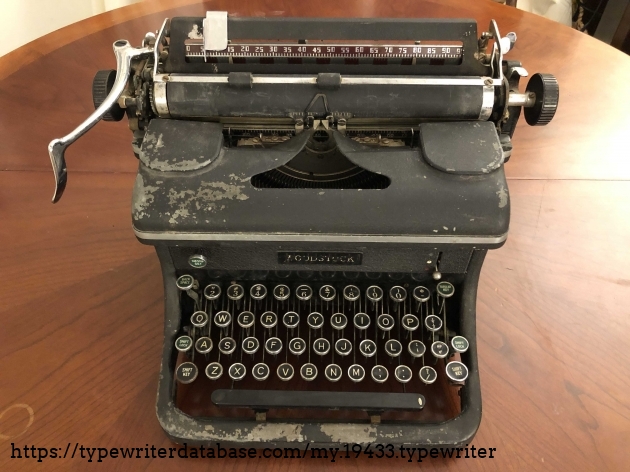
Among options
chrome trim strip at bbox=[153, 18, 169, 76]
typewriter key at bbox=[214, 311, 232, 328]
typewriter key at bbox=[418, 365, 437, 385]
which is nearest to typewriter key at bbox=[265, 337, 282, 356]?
typewriter key at bbox=[214, 311, 232, 328]

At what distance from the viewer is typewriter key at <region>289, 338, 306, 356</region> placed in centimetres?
132

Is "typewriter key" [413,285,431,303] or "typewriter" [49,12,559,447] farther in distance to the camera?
"typewriter key" [413,285,431,303]

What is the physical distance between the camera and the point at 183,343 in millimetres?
1346

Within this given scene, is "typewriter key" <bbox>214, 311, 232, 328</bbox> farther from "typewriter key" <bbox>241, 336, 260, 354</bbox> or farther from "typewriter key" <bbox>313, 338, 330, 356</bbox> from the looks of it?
"typewriter key" <bbox>313, 338, 330, 356</bbox>

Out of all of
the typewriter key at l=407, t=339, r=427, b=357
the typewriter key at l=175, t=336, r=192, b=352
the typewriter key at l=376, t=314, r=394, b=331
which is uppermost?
the typewriter key at l=376, t=314, r=394, b=331

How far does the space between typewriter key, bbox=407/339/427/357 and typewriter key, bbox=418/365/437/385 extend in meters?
0.04

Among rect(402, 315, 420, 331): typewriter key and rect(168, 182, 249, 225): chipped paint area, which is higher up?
rect(168, 182, 249, 225): chipped paint area

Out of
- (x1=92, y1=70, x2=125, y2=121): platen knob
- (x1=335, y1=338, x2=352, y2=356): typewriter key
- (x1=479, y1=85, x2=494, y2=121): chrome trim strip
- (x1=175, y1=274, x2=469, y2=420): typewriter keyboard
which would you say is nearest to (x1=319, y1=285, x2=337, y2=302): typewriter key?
(x1=175, y1=274, x2=469, y2=420): typewriter keyboard

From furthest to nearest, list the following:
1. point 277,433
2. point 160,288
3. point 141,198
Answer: point 160,288, point 277,433, point 141,198

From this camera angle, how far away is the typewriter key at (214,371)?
1312 millimetres

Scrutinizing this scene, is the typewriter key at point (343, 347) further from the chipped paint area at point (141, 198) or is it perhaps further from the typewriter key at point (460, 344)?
the chipped paint area at point (141, 198)

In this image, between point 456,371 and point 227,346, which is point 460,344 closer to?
point 456,371

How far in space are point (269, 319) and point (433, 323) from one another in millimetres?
394

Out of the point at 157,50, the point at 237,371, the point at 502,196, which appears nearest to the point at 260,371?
the point at 237,371
